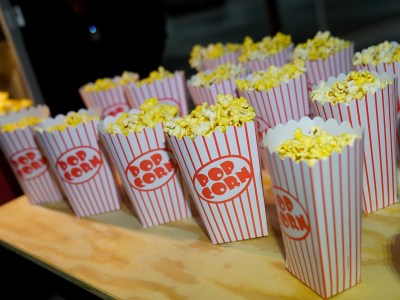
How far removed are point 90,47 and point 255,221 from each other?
2.83 m

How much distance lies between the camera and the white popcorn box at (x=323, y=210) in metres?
0.98

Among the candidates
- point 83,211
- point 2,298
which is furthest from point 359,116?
point 2,298

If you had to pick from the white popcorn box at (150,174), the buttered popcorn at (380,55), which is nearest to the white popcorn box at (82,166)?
the white popcorn box at (150,174)

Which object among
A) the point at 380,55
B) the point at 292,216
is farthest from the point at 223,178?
the point at 380,55

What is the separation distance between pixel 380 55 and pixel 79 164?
114 centimetres

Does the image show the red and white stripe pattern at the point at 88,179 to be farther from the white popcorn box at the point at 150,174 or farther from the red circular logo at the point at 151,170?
the red circular logo at the point at 151,170

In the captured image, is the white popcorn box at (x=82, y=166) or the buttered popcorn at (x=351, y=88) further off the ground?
the buttered popcorn at (x=351, y=88)

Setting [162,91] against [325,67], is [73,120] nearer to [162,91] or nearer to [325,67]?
[162,91]

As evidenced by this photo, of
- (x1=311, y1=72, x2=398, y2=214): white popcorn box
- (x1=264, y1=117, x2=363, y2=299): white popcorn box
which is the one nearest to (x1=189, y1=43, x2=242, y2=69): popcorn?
(x1=311, y1=72, x2=398, y2=214): white popcorn box

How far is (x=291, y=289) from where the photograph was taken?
115 centimetres

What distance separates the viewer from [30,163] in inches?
81.0

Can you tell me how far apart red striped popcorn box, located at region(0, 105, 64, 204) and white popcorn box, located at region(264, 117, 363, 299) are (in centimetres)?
125

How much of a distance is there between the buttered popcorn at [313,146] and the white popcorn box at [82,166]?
0.89m

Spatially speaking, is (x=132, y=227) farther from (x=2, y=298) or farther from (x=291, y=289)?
(x=2, y=298)
